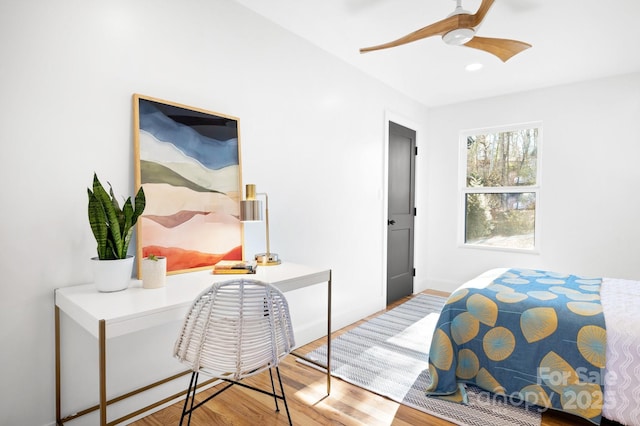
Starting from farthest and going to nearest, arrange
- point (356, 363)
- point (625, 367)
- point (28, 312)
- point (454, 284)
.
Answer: point (454, 284) → point (356, 363) → point (625, 367) → point (28, 312)

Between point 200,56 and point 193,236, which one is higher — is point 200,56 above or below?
above

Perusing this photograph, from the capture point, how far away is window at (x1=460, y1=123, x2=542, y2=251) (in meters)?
4.03

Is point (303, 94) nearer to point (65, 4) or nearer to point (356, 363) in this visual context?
point (65, 4)

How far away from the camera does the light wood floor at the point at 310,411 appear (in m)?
1.83

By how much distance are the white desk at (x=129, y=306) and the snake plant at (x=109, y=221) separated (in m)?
0.19

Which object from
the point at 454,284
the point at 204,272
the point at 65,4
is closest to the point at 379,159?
the point at 454,284

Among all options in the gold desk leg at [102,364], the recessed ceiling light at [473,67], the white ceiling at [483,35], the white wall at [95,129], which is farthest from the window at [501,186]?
the gold desk leg at [102,364]

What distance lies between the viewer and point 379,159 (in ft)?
12.2

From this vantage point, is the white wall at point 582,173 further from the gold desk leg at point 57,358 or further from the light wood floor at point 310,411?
the gold desk leg at point 57,358

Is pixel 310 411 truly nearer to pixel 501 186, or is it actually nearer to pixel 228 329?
pixel 228 329

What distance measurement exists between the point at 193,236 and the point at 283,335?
2.76ft

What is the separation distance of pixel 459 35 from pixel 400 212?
7.81 feet

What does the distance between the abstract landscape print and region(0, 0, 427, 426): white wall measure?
0.08m

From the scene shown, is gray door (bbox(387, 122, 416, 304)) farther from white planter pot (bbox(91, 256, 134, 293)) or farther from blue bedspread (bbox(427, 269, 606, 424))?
white planter pot (bbox(91, 256, 134, 293))
